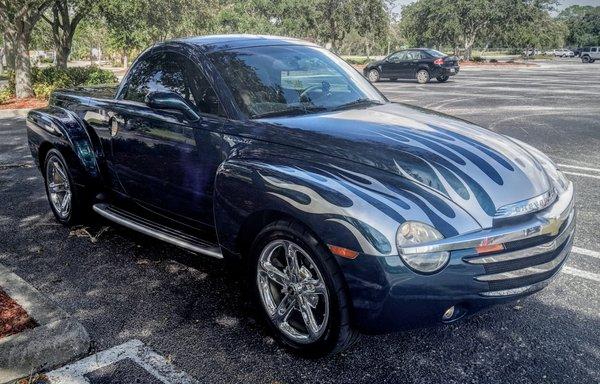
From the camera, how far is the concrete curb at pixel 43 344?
282 cm

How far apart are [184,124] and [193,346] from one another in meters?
1.52

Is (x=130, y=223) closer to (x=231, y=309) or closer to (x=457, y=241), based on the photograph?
(x=231, y=309)

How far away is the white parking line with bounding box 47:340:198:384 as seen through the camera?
9.12 feet

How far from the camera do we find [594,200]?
19.1 ft

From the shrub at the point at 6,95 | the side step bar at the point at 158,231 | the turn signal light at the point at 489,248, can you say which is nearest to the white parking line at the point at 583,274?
the turn signal light at the point at 489,248

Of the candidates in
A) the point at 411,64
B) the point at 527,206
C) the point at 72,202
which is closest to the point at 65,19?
the point at 411,64

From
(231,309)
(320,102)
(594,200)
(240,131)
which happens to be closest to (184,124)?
(240,131)

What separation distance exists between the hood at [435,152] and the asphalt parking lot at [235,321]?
0.90 meters

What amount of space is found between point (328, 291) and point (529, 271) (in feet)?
3.47

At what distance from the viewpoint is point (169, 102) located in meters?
3.46

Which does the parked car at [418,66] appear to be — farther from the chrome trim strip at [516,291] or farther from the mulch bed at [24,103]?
the chrome trim strip at [516,291]

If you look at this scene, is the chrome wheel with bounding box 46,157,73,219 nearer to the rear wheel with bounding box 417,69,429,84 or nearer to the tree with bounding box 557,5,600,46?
the rear wheel with bounding box 417,69,429,84

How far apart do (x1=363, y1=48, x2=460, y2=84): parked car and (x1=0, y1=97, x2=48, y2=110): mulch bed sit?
16052 mm

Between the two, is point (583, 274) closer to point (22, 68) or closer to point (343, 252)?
point (343, 252)
